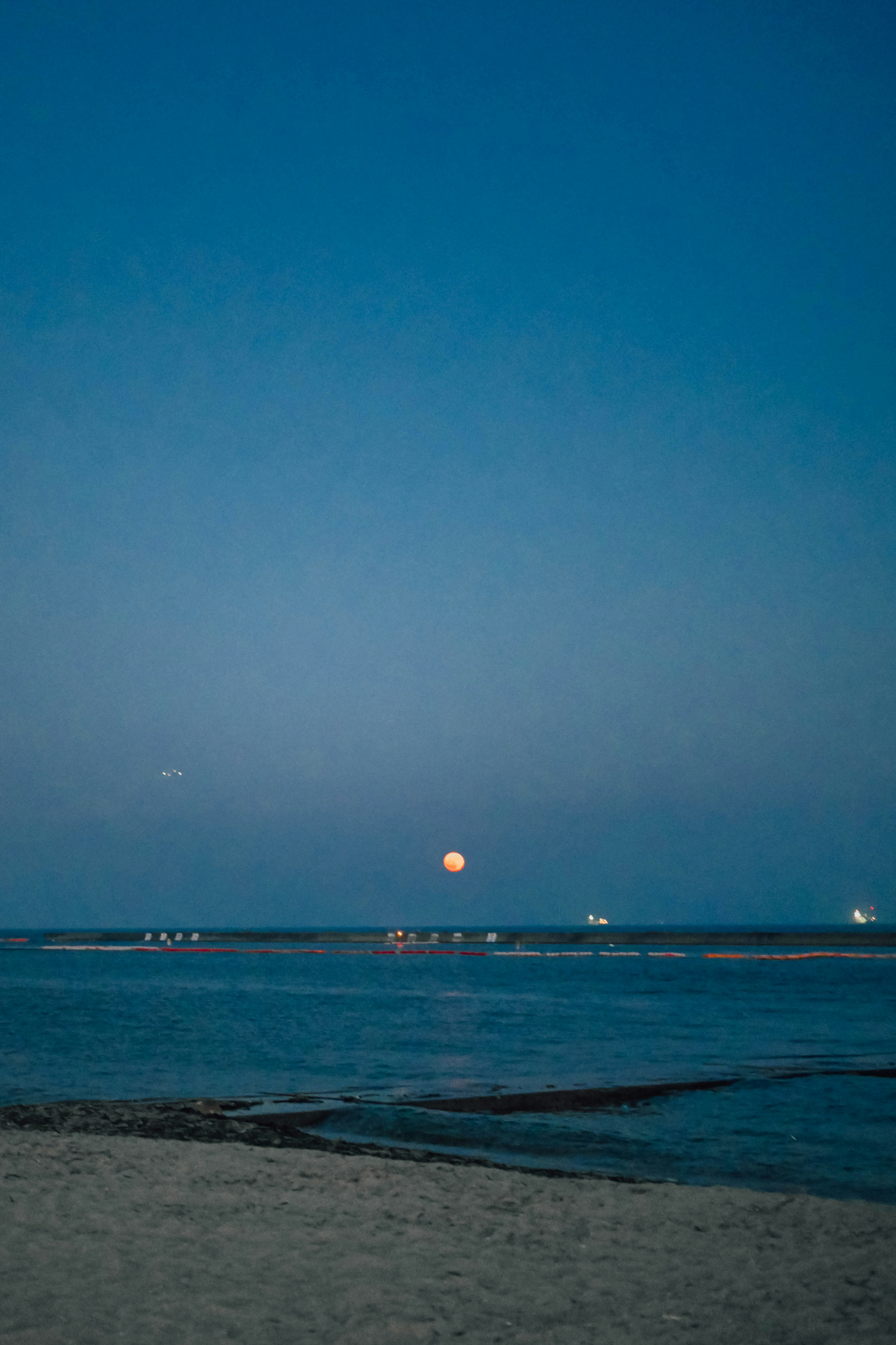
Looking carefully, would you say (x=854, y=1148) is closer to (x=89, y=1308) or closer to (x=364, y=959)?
(x=89, y=1308)

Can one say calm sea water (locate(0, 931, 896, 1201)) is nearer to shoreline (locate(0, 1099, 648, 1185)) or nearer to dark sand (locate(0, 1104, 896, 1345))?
shoreline (locate(0, 1099, 648, 1185))

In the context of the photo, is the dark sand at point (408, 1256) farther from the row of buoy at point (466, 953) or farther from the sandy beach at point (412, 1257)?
the row of buoy at point (466, 953)

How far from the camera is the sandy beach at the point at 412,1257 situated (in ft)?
25.9

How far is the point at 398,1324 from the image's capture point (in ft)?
25.8

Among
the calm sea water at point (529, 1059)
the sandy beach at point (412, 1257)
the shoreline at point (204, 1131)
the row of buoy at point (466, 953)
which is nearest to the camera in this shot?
the sandy beach at point (412, 1257)

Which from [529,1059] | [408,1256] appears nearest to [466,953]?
[529,1059]

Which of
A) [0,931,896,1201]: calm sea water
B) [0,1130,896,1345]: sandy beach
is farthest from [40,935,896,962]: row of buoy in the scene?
[0,1130,896,1345]: sandy beach

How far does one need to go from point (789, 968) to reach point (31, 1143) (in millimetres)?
91579

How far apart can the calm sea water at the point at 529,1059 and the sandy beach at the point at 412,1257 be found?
3559mm

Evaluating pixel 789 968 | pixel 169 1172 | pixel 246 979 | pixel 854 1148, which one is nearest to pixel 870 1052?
pixel 854 1148

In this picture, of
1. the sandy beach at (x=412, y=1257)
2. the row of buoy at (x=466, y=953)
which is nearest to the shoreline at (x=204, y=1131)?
the sandy beach at (x=412, y=1257)

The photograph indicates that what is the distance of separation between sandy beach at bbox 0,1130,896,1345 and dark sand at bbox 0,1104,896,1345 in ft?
0.08

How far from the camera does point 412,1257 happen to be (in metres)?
9.62

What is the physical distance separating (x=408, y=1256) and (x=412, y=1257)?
0.05m
